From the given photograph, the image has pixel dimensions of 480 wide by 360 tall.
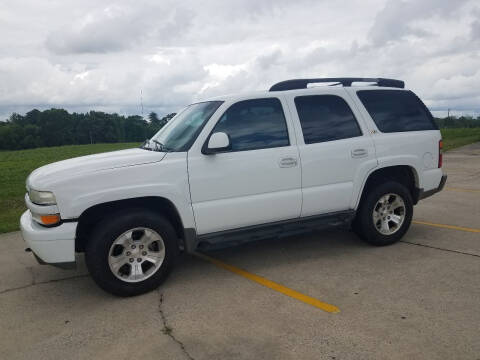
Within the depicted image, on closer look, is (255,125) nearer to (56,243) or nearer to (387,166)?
(387,166)

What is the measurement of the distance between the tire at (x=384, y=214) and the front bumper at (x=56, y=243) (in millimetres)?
3314

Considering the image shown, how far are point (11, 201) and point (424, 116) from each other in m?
9.06

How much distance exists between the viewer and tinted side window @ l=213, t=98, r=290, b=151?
4.49m

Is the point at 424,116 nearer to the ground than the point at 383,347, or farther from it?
farther from it

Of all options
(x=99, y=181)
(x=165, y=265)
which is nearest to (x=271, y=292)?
(x=165, y=265)

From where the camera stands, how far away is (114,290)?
13.4ft

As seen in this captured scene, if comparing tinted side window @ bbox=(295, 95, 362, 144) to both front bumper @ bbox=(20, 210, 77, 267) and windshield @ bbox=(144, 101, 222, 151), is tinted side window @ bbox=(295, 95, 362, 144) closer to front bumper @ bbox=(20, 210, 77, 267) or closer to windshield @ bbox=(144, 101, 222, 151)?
windshield @ bbox=(144, 101, 222, 151)

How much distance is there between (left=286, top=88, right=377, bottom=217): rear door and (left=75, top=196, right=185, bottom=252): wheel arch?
143 cm

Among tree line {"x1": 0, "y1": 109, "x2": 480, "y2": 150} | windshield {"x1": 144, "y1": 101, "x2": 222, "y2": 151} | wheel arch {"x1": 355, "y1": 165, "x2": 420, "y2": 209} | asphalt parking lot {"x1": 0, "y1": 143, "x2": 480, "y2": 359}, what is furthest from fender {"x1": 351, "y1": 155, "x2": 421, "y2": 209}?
tree line {"x1": 0, "y1": 109, "x2": 480, "y2": 150}

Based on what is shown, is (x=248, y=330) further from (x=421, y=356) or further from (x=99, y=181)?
(x=99, y=181)

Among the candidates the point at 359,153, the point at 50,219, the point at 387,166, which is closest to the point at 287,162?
the point at 359,153

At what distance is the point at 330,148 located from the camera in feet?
16.0

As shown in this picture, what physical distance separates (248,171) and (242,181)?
0.40 feet

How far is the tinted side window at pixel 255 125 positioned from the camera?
177 inches
